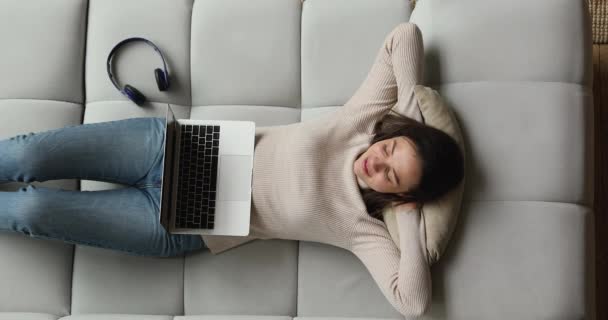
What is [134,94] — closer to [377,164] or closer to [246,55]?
[246,55]

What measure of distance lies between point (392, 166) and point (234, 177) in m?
0.45

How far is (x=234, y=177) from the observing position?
1.41m

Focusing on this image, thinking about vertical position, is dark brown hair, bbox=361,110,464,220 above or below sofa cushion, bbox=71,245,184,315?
above

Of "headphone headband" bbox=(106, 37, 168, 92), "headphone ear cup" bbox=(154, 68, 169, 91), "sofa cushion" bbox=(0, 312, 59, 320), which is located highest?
"headphone headband" bbox=(106, 37, 168, 92)

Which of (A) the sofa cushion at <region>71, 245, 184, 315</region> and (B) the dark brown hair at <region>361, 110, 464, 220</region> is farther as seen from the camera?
(A) the sofa cushion at <region>71, 245, 184, 315</region>

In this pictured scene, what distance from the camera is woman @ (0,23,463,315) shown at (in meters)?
1.37

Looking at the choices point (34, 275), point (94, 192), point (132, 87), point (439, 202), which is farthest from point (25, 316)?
point (439, 202)

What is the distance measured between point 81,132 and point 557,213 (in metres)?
1.33

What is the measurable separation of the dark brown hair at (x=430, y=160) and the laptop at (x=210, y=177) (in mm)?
393

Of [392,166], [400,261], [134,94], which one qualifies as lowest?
[400,261]

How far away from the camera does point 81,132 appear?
143 centimetres

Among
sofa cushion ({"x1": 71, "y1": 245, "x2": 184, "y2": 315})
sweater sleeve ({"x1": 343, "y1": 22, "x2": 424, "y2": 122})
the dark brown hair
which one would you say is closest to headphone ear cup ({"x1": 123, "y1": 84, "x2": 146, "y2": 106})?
sofa cushion ({"x1": 71, "y1": 245, "x2": 184, "y2": 315})

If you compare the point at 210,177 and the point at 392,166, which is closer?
the point at 392,166

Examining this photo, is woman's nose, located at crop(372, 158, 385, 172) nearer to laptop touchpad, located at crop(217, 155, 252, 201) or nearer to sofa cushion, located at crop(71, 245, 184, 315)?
laptop touchpad, located at crop(217, 155, 252, 201)
